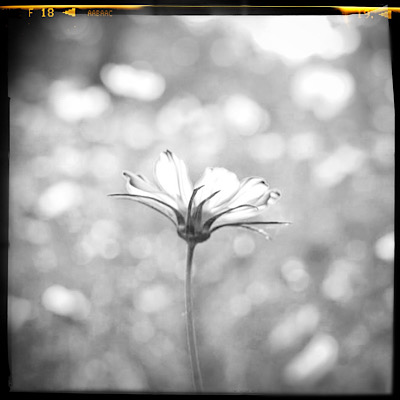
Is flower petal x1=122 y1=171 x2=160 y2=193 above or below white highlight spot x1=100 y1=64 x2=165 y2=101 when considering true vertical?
below

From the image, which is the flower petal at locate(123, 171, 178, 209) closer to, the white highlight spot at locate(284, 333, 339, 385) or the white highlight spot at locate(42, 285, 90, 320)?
the white highlight spot at locate(42, 285, 90, 320)

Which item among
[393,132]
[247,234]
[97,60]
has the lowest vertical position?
[247,234]

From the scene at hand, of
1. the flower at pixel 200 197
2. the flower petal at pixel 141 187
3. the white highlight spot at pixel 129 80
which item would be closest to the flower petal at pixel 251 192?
the flower at pixel 200 197

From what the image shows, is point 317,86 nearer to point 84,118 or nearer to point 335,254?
point 335,254

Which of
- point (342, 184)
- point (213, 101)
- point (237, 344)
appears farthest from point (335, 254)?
point (213, 101)

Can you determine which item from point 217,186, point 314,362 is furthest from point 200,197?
point 314,362

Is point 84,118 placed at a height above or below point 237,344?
above

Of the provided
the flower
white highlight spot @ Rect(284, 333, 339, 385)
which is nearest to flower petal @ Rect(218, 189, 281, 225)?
the flower
